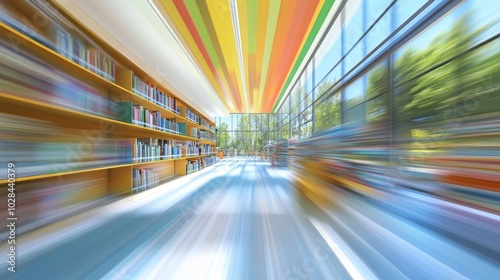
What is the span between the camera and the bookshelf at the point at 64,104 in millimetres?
1625

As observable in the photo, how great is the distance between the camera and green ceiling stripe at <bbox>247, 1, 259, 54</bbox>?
134 inches

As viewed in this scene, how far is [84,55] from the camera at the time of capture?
7.50ft

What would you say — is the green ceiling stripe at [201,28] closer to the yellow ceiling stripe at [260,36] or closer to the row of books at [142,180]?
the yellow ceiling stripe at [260,36]

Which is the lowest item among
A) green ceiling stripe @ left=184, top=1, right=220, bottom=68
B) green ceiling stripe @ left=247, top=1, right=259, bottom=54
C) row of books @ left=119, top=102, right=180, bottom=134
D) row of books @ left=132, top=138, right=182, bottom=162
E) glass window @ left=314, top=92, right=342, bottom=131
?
row of books @ left=132, top=138, right=182, bottom=162

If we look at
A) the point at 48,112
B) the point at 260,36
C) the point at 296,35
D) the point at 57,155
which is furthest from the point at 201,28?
the point at 57,155

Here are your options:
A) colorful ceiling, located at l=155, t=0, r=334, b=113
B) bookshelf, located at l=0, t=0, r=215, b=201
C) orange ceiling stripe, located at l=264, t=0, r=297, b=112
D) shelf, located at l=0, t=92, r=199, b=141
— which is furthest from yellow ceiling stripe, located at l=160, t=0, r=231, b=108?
shelf, located at l=0, t=92, r=199, b=141

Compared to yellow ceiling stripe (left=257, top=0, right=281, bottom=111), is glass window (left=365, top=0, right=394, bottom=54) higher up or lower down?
lower down

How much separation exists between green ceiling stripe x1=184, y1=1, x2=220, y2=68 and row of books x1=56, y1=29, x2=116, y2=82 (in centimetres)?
145

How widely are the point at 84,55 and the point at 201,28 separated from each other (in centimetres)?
213

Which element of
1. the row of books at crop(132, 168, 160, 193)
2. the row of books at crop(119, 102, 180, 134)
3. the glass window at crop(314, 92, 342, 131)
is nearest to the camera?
the row of books at crop(119, 102, 180, 134)

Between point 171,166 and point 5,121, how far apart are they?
Answer: 13.7ft

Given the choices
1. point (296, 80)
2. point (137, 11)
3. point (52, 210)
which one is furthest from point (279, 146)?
point (52, 210)

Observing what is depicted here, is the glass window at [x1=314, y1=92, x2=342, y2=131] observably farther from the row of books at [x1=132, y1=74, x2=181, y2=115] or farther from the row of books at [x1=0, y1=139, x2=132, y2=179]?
the row of books at [x1=0, y1=139, x2=132, y2=179]

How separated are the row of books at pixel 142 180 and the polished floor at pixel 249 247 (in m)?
0.81
